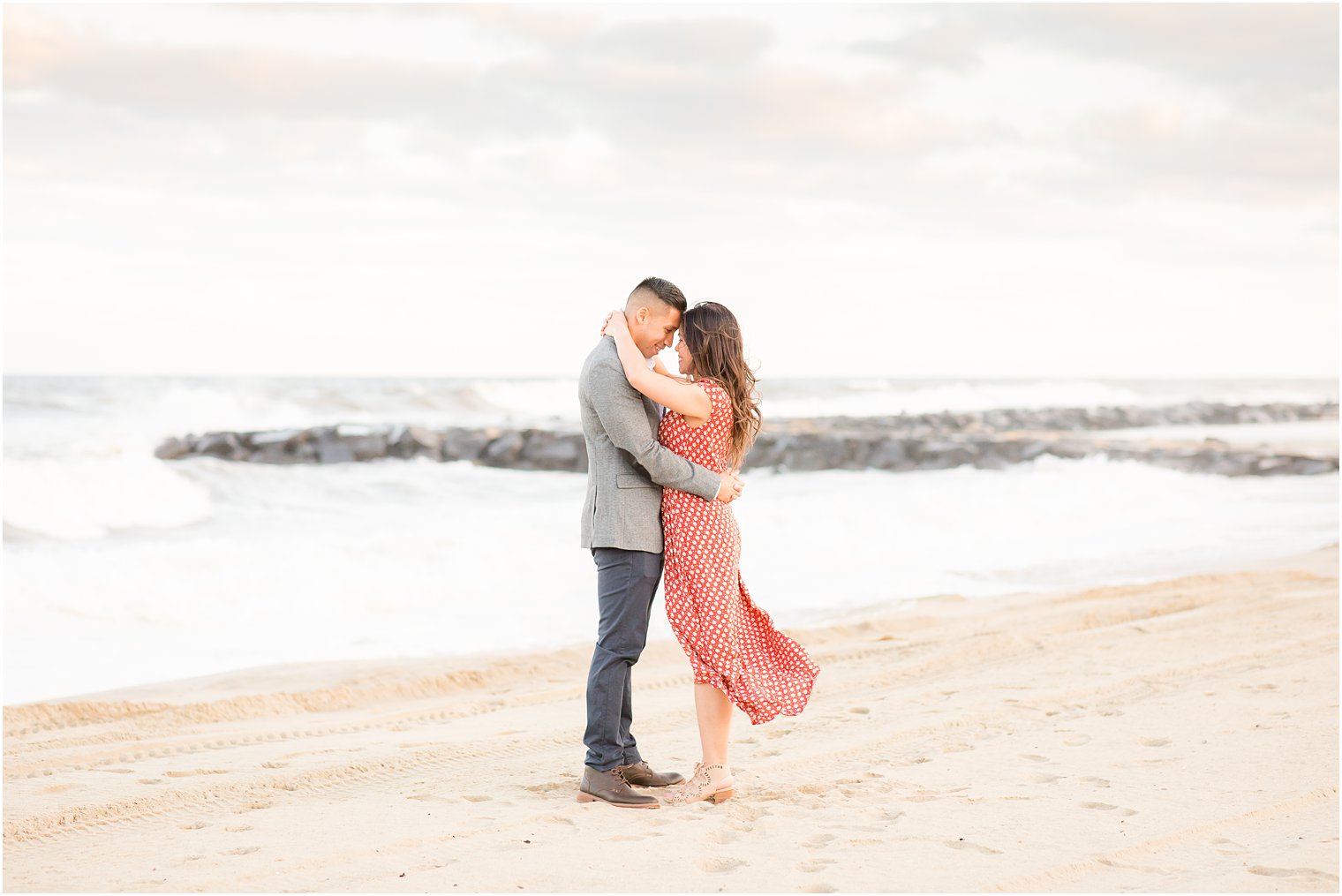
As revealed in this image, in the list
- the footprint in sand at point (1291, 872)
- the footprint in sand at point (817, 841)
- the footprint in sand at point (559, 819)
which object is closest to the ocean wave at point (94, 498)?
the footprint in sand at point (559, 819)

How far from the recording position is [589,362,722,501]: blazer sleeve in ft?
13.5

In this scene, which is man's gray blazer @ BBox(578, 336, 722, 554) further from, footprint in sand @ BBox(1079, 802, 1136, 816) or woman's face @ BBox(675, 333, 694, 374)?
footprint in sand @ BBox(1079, 802, 1136, 816)

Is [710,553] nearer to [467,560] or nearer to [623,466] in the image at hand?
[623,466]

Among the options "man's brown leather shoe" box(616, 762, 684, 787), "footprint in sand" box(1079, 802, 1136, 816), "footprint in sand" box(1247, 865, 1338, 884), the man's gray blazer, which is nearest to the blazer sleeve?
the man's gray blazer

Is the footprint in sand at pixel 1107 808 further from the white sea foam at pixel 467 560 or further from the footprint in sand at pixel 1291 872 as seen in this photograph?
the white sea foam at pixel 467 560

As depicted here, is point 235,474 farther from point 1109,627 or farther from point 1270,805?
point 1270,805

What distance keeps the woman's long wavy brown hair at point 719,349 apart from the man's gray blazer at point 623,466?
0.26 meters

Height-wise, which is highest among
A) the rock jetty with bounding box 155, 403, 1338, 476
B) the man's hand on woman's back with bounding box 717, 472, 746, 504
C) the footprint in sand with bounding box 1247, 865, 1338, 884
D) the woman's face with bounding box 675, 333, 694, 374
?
the woman's face with bounding box 675, 333, 694, 374

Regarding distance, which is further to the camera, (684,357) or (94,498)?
(94,498)

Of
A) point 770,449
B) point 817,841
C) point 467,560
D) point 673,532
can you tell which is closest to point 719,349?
point 673,532

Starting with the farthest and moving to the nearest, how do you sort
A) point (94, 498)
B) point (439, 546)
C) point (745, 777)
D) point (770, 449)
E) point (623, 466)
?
point (770, 449) < point (94, 498) < point (439, 546) < point (745, 777) < point (623, 466)

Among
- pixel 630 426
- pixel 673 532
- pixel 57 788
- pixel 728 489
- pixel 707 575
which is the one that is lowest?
pixel 57 788

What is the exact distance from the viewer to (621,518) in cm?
422

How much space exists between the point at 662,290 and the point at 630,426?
1.76 ft
